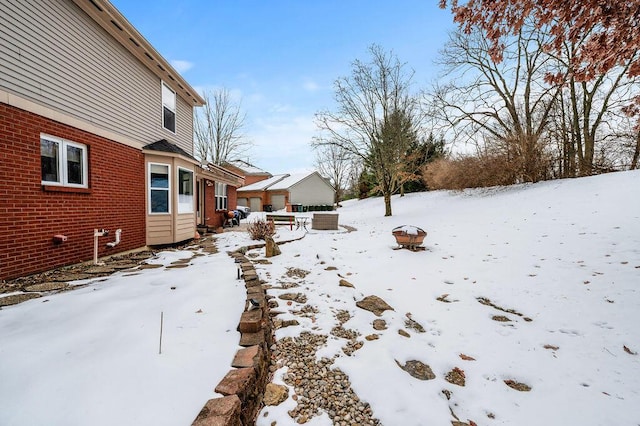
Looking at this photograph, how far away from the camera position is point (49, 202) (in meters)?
4.86

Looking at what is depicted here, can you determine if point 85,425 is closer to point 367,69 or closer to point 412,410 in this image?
point 412,410

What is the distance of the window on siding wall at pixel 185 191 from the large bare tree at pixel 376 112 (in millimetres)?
9156

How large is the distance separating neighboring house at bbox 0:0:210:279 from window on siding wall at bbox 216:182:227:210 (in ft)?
17.8

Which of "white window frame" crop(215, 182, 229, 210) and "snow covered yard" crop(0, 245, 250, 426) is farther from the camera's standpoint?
"white window frame" crop(215, 182, 229, 210)

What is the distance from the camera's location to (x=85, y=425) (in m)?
1.46

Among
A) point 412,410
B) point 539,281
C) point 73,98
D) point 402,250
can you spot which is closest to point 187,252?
point 73,98

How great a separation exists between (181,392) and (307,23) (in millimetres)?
13303

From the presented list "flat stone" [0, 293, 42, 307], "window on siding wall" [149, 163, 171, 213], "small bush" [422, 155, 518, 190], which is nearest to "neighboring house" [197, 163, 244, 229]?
"window on siding wall" [149, 163, 171, 213]

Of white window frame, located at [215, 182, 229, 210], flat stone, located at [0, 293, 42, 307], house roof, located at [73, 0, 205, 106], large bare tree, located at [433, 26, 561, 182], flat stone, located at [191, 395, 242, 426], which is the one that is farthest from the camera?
large bare tree, located at [433, 26, 561, 182]

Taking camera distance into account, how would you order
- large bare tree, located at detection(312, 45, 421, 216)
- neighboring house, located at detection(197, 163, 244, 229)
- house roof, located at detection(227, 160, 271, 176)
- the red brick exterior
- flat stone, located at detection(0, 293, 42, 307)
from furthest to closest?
house roof, located at detection(227, 160, 271, 176), large bare tree, located at detection(312, 45, 421, 216), neighboring house, located at detection(197, 163, 244, 229), the red brick exterior, flat stone, located at detection(0, 293, 42, 307)

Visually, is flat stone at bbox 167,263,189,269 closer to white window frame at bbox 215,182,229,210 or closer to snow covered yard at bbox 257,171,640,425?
snow covered yard at bbox 257,171,640,425

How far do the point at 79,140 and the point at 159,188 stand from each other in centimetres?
250

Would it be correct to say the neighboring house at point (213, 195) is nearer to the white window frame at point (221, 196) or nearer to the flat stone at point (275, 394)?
the white window frame at point (221, 196)

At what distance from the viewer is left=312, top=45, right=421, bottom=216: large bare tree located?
15.2m
